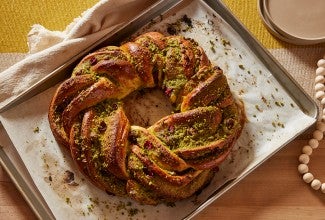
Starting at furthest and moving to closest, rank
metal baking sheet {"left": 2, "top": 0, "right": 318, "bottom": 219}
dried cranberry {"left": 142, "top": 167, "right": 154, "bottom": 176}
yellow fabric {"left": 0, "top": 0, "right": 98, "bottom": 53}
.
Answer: yellow fabric {"left": 0, "top": 0, "right": 98, "bottom": 53} < metal baking sheet {"left": 2, "top": 0, "right": 318, "bottom": 219} < dried cranberry {"left": 142, "top": 167, "right": 154, "bottom": 176}

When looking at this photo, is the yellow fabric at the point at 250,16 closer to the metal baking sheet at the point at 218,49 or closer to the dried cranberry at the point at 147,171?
the metal baking sheet at the point at 218,49

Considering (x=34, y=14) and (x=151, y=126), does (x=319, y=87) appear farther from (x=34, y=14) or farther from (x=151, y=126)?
(x=34, y=14)

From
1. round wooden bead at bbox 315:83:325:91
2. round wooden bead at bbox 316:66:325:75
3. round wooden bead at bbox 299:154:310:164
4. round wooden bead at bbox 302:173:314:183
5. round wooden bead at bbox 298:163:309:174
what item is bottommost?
round wooden bead at bbox 302:173:314:183

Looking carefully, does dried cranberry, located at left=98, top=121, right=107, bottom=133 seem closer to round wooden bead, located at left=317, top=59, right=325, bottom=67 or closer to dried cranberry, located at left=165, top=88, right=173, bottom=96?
dried cranberry, located at left=165, top=88, right=173, bottom=96

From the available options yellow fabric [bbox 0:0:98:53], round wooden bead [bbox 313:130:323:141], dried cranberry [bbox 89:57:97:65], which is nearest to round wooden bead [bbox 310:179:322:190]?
round wooden bead [bbox 313:130:323:141]

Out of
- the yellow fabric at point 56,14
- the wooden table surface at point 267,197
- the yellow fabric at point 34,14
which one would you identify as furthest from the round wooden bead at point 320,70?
the yellow fabric at point 34,14

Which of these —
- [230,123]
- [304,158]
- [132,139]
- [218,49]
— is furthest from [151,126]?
[304,158]
